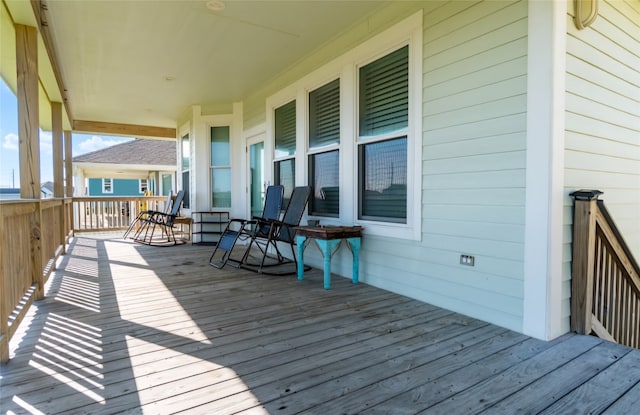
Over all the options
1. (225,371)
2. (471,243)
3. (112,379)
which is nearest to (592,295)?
(471,243)

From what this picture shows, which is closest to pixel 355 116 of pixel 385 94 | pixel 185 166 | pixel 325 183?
pixel 385 94

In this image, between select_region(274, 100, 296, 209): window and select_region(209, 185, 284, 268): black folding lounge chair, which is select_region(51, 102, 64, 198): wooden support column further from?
select_region(274, 100, 296, 209): window

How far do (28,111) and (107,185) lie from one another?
2108cm

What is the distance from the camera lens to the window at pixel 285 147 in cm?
502

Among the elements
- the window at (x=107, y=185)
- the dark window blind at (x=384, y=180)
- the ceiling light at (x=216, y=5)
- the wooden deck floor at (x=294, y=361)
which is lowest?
the wooden deck floor at (x=294, y=361)

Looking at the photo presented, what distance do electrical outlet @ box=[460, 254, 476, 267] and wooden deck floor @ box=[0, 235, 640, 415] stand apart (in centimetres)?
42

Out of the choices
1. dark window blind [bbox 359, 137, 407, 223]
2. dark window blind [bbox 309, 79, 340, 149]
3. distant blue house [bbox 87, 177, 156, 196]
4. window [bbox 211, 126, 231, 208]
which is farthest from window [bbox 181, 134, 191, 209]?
distant blue house [bbox 87, 177, 156, 196]

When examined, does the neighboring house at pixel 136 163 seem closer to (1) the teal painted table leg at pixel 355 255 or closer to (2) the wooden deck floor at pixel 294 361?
(1) the teal painted table leg at pixel 355 255

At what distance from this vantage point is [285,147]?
520 cm

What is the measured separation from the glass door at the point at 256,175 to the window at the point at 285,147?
0.55 metres

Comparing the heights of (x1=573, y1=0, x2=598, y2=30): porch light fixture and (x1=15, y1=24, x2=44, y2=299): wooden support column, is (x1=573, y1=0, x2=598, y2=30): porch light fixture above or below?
above

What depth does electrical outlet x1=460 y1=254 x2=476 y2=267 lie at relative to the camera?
8.55 feet

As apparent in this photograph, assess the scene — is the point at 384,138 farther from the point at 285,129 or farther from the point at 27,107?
the point at 27,107

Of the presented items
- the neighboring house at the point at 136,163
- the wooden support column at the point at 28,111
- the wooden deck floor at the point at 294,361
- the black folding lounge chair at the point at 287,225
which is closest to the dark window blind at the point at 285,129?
the black folding lounge chair at the point at 287,225
